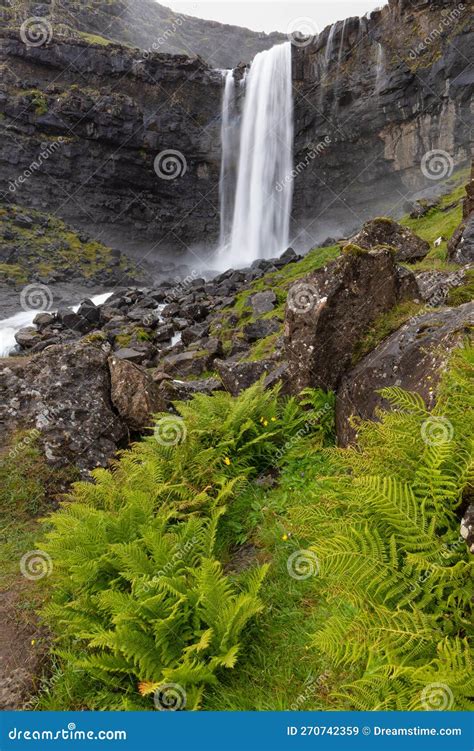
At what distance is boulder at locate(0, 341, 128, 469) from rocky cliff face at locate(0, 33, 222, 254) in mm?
46659

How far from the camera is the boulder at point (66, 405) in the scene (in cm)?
784

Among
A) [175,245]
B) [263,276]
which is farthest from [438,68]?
[175,245]

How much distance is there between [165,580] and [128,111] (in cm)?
5759

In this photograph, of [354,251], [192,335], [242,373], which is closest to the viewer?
[354,251]

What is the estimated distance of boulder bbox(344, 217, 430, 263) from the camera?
11.0 m
